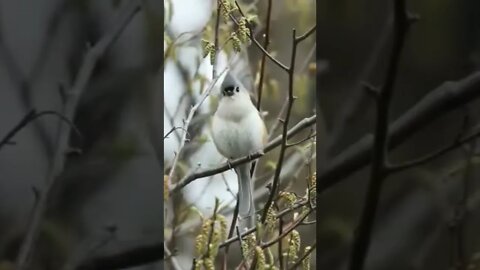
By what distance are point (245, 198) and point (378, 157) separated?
32 centimetres

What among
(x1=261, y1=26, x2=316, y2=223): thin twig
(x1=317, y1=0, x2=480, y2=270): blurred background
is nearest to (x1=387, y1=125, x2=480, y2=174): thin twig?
(x1=317, y1=0, x2=480, y2=270): blurred background

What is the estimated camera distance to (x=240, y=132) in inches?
62.1

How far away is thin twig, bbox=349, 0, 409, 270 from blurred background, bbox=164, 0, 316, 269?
125 mm

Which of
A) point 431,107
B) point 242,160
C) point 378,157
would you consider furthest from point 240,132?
point 431,107

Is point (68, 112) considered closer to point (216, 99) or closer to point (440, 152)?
point (216, 99)

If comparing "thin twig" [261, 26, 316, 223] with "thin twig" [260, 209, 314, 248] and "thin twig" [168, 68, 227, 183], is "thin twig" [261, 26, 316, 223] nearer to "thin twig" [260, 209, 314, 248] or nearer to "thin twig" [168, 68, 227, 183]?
"thin twig" [260, 209, 314, 248]

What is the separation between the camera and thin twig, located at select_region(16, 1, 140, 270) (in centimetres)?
133

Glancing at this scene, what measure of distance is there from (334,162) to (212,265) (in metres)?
0.37

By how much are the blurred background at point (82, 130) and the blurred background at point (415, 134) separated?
421mm

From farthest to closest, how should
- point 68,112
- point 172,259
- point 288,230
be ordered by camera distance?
point 288,230, point 172,259, point 68,112

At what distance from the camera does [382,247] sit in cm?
159

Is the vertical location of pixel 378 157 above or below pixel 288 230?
above

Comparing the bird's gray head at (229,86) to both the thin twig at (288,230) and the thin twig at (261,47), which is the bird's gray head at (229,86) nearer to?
the thin twig at (261,47)

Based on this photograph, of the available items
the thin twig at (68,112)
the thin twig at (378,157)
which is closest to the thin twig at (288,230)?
the thin twig at (378,157)
